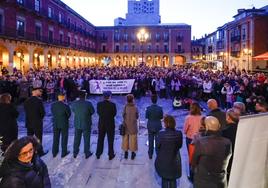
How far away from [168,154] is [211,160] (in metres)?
0.95

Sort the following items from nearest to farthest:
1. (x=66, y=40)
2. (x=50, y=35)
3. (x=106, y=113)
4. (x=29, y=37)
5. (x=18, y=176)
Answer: (x=18, y=176)
(x=106, y=113)
(x=29, y=37)
(x=50, y=35)
(x=66, y=40)

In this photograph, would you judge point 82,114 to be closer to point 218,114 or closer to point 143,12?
point 218,114

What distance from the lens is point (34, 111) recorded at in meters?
7.83

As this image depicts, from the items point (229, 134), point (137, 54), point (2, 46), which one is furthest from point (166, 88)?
point (137, 54)

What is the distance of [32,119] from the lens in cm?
790

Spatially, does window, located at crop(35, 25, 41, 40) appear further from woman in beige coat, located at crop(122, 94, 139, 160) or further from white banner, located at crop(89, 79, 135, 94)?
woman in beige coat, located at crop(122, 94, 139, 160)

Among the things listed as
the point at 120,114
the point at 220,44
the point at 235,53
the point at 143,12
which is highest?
the point at 143,12

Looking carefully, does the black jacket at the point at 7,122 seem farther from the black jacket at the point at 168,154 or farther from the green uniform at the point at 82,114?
the black jacket at the point at 168,154

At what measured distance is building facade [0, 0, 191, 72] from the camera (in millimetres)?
30609

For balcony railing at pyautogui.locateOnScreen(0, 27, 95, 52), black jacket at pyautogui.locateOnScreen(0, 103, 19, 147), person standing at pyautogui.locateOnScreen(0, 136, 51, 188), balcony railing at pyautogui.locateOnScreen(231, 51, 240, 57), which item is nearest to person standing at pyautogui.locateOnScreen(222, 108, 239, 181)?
person standing at pyautogui.locateOnScreen(0, 136, 51, 188)

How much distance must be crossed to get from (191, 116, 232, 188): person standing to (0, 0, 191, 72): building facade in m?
26.1

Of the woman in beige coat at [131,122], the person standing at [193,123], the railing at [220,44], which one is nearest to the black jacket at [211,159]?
the person standing at [193,123]

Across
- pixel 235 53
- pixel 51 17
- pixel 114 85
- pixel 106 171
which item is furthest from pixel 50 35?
pixel 106 171

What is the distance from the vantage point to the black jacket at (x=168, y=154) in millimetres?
5016
